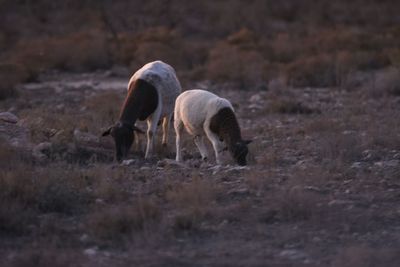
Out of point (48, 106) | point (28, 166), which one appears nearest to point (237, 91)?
point (48, 106)

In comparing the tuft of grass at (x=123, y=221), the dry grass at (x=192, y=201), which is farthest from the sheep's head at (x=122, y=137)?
the tuft of grass at (x=123, y=221)

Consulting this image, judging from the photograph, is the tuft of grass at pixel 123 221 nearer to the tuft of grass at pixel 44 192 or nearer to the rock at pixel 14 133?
the tuft of grass at pixel 44 192

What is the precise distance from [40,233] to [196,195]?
6.51 ft

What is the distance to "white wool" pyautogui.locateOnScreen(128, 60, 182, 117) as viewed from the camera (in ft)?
50.6

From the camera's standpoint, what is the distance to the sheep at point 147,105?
14.3m

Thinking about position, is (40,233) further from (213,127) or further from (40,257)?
(213,127)

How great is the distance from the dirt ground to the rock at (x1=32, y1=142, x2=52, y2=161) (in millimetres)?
21

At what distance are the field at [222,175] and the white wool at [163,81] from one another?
0.85 metres

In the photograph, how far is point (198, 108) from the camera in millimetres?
14281

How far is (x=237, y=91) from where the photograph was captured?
2600 cm

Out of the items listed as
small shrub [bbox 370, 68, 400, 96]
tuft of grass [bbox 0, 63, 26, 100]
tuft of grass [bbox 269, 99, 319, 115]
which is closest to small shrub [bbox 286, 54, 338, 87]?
small shrub [bbox 370, 68, 400, 96]

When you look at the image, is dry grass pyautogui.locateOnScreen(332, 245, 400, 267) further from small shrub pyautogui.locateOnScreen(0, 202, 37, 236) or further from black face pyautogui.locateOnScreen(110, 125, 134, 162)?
black face pyautogui.locateOnScreen(110, 125, 134, 162)

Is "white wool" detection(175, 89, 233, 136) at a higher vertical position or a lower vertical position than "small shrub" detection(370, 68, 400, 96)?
higher

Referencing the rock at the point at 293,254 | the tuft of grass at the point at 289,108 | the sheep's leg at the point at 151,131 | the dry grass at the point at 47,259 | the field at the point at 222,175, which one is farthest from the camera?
the tuft of grass at the point at 289,108
